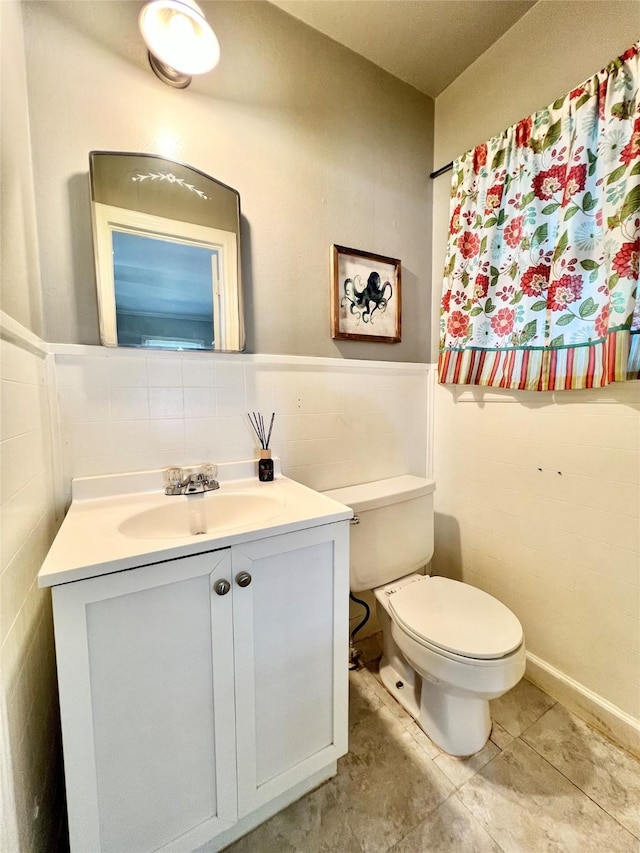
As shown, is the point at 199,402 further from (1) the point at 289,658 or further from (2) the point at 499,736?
(2) the point at 499,736

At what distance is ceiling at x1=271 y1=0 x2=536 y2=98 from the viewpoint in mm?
1233

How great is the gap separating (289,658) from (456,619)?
580mm

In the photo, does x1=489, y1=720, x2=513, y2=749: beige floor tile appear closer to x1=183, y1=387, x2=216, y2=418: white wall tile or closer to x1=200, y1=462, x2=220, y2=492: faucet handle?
x1=200, y1=462, x2=220, y2=492: faucet handle

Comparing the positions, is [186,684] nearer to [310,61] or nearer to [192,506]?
[192,506]

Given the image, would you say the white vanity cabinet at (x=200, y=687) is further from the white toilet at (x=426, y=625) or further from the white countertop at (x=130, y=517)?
the white toilet at (x=426, y=625)

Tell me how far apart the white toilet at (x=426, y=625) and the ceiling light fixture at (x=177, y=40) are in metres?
1.44

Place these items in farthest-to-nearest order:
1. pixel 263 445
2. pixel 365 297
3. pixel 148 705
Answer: pixel 365 297
pixel 263 445
pixel 148 705

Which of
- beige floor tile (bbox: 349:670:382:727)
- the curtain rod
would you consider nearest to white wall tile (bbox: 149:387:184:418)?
beige floor tile (bbox: 349:670:382:727)

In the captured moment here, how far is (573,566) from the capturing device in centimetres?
125

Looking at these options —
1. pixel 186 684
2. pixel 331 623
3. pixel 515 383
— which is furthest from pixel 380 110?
pixel 186 684

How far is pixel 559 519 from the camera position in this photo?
1279 mm

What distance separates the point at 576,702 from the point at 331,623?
1072mm

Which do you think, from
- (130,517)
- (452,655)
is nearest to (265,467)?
(130,517)

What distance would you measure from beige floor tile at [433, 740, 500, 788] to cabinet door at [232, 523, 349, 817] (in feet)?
1.20
